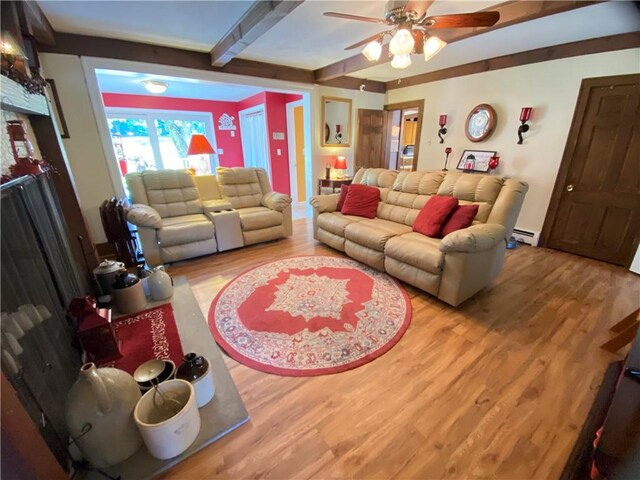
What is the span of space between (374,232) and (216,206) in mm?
1993

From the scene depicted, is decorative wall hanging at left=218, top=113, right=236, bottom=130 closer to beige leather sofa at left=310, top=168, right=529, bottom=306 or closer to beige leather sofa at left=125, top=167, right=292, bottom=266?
beige leather sofa at left=125, top=167, right=292, bottom=266

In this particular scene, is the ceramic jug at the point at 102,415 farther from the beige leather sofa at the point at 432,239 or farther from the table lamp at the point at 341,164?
the table lamp at the point at 341,164

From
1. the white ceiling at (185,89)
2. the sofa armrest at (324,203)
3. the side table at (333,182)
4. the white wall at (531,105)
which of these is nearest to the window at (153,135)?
the white ceiling at (185,89)

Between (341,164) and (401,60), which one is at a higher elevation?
(401,60)

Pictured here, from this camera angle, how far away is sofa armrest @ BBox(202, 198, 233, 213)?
11.2 feet

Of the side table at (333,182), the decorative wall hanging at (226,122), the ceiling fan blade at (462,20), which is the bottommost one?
the side table at (333,182)

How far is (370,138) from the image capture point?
5285mm

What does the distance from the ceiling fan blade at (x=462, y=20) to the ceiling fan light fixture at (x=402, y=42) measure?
6.0 inches

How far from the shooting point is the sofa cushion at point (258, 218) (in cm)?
350

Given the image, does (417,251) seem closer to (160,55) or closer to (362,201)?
(362,201)

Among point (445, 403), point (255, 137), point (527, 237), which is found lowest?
point (445, 403)

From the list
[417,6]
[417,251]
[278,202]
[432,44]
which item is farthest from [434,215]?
[278,202]

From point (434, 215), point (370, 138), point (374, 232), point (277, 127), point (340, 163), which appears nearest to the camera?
point (434, 215)

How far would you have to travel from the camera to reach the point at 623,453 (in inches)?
32.3
